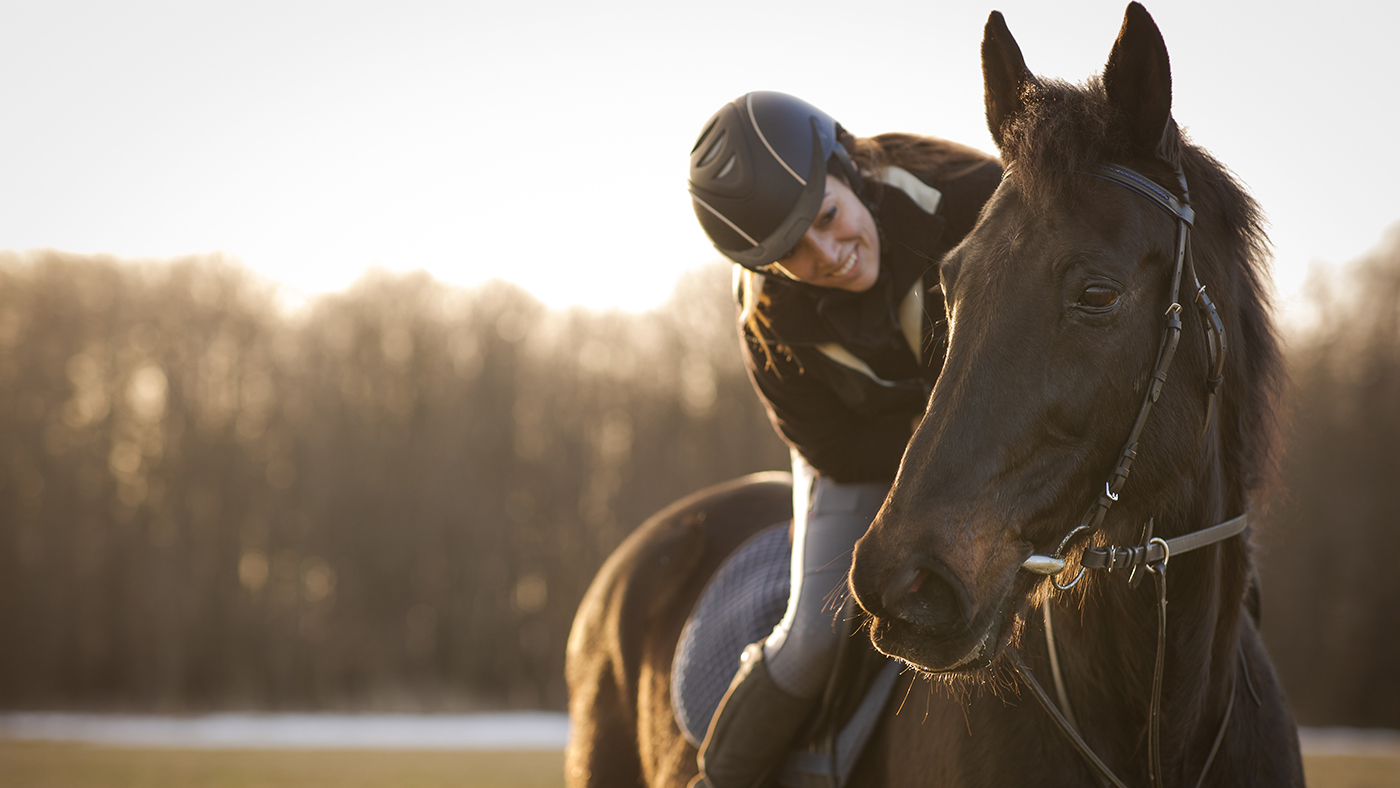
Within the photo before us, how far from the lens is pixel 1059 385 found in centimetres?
193

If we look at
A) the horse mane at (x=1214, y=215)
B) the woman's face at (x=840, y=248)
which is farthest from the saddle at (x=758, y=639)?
the horse mane at (x=1214, y=215)

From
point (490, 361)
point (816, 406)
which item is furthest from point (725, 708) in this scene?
point (490, 361)

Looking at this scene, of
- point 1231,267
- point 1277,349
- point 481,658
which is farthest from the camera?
point 481,658

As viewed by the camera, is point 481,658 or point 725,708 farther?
point 481,658

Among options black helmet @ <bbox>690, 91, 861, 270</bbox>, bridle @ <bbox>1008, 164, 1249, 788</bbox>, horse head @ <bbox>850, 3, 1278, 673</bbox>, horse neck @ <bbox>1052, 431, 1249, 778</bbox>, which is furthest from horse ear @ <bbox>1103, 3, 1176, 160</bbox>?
black helmet @ <bbox>690, 91, 861, 270</bbox>

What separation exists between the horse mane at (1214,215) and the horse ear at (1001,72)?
0.30 ft

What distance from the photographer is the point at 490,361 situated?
97.3 ft

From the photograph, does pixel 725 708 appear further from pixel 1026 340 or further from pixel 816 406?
pixel 1026 340

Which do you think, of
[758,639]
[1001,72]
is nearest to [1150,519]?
[1001,72]

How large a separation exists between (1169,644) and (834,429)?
1362 mm

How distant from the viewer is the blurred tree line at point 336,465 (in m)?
25.7

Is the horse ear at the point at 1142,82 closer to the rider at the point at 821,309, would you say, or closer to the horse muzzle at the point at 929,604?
the rider at the point at 821,309

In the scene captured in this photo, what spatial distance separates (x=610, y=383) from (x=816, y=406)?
85.8 feet

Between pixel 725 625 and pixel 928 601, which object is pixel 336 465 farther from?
pixel 928 601
